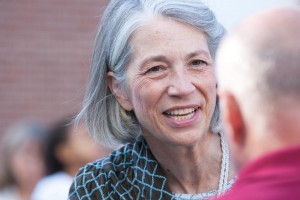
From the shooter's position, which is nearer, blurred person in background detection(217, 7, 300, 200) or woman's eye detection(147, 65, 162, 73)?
blurred person in background detection(217, 7, 300, 200)

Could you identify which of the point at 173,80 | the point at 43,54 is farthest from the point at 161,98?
the point at 43,54

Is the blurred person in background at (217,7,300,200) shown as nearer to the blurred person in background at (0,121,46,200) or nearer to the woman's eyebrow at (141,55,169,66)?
the woman's eyebrow at (141,55,169,66)

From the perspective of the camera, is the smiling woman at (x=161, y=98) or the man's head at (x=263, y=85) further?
the smiling woman at (x=161, y=98)

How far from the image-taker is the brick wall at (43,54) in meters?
9.56

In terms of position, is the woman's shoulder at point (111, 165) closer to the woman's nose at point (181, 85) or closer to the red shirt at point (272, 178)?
the woman's nose at point (181, 85)

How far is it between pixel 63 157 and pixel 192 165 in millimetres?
3463

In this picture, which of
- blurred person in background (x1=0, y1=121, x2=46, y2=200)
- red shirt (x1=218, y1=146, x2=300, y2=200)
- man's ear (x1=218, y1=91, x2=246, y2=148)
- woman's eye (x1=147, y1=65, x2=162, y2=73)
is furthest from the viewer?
blurred person in background (x1=0, y1=121, x2=46, y2=200)

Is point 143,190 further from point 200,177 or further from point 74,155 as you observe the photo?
point 74,155

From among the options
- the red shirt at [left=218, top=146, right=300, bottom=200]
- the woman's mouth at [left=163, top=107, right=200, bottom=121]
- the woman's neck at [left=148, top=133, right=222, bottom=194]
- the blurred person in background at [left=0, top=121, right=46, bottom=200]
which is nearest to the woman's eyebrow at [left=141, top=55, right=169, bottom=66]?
the woman's mouth at [left=163, top=107, right=200, bottom=121]

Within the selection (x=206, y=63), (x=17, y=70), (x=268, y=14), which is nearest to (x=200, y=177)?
(x=206, y=63)

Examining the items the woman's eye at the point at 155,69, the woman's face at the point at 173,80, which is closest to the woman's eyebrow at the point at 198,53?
the woman's face at the point at 173,80

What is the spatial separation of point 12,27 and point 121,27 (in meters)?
5.14

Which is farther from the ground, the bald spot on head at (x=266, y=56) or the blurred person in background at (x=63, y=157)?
the bald spot on head at (x=266, y=56)

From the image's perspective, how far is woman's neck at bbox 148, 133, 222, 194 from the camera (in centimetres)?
453
